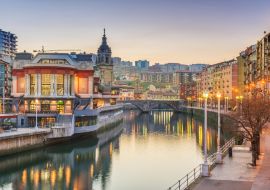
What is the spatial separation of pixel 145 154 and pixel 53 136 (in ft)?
56.8

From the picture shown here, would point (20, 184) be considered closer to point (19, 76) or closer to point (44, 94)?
point (44, 94)

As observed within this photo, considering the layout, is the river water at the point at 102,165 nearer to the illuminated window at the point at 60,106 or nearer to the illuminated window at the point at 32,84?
the illuminated window at the point at 60,106

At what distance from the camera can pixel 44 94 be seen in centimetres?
9100

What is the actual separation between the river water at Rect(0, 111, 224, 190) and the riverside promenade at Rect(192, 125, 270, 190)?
7221 millimetres

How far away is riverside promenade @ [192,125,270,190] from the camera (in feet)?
105

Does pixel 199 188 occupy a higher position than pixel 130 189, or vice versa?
pixel 199 188

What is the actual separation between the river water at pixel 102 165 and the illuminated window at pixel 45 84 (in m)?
14.7

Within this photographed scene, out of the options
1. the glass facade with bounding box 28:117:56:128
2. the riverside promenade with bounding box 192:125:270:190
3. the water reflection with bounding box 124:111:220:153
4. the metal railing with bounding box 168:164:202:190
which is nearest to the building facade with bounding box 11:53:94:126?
the glass facade with bounding box 28:117:56:128

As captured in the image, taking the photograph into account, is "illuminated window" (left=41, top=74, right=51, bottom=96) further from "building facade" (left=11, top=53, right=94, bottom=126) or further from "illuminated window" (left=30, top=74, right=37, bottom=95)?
"illuminated window" (left=30, top=74, right=37, bottom=95)

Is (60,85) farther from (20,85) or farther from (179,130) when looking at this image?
(179,130)

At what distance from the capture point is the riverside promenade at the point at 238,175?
105ft

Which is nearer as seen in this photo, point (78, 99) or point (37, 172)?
point (37, 172)

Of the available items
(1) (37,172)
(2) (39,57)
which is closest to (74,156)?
(1) (37,172)

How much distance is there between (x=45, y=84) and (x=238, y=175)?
62.0 metres
